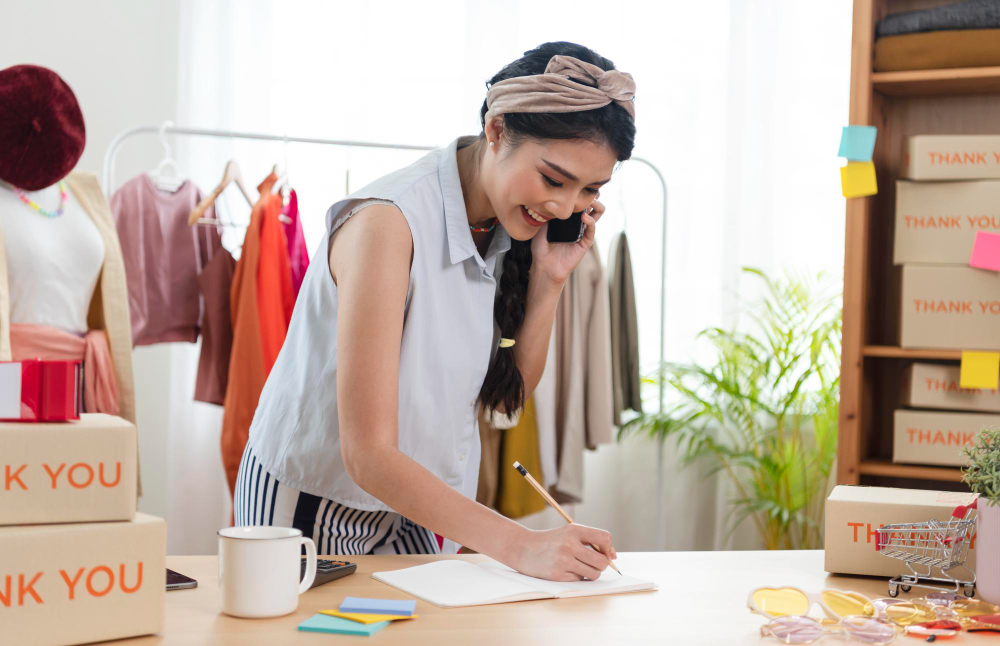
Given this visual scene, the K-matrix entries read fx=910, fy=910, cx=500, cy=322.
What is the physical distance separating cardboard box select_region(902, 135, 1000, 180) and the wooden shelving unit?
15 cm

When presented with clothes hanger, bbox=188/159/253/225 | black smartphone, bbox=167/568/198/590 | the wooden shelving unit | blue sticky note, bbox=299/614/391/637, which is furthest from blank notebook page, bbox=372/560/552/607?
clothes hanger, bbox=188/159/253/225

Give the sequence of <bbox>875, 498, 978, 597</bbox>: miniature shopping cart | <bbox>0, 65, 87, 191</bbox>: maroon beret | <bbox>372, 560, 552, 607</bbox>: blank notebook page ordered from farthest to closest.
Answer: <bbox>0, 65, 87, 191</bbox>: maroon beret < <bbox>875, 498, 978, 597</bbox>: miniature shopping cart < <bbox>372, 560, 552, 607</bbox>: blank notebook page

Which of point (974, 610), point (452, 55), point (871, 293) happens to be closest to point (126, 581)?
point (974, 610)

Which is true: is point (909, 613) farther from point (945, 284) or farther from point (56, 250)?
point (56, 250)

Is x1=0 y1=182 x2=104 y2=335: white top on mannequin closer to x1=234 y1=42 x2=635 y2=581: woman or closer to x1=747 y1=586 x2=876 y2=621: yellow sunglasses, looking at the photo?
x1=234 y1=42 x2=635 y2=581: woman

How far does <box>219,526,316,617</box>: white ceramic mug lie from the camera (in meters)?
0.94

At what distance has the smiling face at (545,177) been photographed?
1295mm

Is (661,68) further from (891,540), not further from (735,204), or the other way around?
(891,540)

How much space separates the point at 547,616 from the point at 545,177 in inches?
24.4

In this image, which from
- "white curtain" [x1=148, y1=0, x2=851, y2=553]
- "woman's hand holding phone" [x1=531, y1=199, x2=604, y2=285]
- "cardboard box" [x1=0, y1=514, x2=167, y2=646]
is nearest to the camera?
"cardboard box" [x1=0, y1=514, x2=167, y2=646]

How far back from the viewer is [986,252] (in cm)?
230

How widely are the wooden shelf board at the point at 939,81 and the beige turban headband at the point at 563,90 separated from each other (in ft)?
4.61

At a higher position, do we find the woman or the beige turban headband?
the beige turban headband

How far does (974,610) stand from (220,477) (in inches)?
108
